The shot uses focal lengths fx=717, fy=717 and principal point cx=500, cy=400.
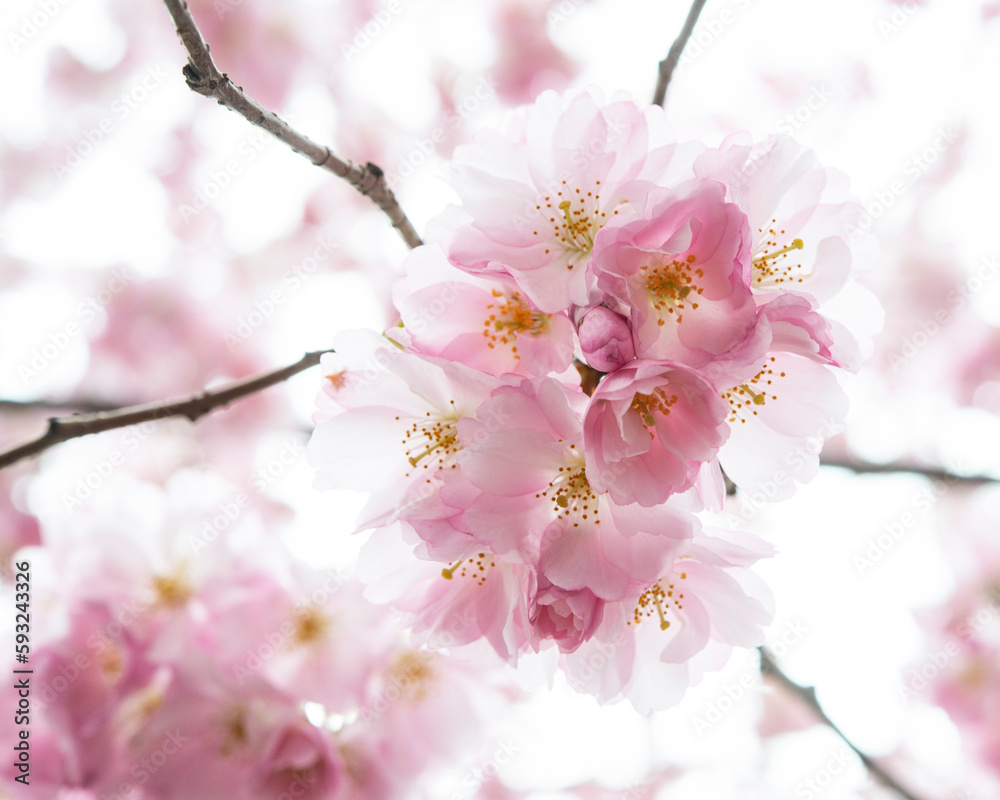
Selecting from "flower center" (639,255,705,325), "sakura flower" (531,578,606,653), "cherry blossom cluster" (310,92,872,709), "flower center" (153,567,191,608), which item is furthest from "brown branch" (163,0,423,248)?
"flower center" (153,567,191,608)

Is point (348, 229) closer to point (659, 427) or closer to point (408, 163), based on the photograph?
point (408, 163)

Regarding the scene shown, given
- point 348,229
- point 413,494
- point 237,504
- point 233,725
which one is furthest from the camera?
point 348,229

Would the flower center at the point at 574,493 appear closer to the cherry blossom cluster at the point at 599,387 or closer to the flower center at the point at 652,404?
the cherry blossom cluster at the point at 599,387

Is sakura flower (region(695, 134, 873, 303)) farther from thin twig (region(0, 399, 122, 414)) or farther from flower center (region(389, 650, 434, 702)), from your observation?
thin twig (region(0, 399, 122, 414))

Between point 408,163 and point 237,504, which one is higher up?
point 408,163

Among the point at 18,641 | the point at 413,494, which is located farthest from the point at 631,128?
the point at 18,641

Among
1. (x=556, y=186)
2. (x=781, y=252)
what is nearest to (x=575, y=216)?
(x=556, y=186)

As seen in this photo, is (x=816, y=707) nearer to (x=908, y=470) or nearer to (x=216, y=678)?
(x=908, y=470)
